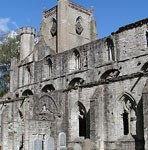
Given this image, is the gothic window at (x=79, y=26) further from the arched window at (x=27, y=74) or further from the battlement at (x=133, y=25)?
the battlement at (x=133, y=25)

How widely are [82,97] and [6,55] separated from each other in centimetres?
2379

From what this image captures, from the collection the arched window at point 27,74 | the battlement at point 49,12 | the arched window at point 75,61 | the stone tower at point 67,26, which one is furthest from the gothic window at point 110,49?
the battlement at point 49,12

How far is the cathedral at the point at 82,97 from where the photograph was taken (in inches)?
698

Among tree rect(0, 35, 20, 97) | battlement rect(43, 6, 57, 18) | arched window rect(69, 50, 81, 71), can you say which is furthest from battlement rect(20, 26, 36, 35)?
arched window rect(69, 50, 81, 71)

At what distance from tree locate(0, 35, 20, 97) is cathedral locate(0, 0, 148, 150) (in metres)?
5.25

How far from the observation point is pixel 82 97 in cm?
2041

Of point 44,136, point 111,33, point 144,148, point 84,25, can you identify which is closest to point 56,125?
point 44,136

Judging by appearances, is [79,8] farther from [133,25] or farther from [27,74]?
[133,25]

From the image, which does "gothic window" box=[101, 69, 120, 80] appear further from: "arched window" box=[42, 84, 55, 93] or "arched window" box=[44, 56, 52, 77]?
"arched window" box=[44, 56, 52, 77]

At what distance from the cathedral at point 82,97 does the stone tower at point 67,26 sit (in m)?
5.29

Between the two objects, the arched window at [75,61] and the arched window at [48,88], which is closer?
the arched window at [75,61]

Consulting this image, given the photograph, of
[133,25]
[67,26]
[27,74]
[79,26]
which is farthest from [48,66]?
[79,26]

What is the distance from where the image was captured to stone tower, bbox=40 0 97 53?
41.7m

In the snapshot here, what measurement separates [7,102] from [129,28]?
1167 cm
